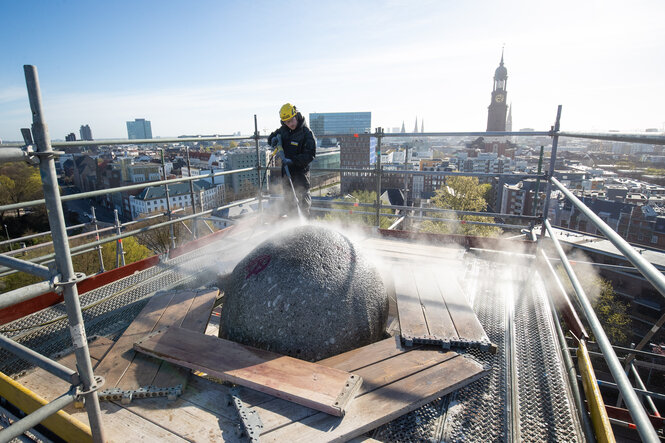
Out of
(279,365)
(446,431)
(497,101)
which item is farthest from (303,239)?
(497,101)

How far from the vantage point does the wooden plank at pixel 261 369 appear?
7.86 ft

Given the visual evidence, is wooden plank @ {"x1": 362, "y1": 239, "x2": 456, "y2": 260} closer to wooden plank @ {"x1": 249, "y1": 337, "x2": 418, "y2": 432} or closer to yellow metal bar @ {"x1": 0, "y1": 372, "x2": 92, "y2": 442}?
wooden plank @ {"x1": 249, "y1": 337, "x2": 418, "y2": 432}

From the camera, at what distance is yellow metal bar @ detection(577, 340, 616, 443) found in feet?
7.44

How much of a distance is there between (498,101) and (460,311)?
381ft

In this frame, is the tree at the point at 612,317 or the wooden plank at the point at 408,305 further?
the tree at the point at 612,317

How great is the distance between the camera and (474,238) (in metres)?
5.85

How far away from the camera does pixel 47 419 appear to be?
2.33 m

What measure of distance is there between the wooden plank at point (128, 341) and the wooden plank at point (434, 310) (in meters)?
2.69

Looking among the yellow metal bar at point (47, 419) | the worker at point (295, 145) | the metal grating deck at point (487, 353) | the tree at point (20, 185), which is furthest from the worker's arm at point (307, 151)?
the tree at point (20, 185)

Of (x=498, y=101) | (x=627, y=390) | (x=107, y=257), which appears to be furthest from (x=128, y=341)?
(x=498, y=101)

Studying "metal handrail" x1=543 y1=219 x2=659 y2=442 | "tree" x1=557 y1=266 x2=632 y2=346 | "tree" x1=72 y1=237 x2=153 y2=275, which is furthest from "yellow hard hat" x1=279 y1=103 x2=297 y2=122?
"tree" x1=72 y1=237 x2=153 y2=275

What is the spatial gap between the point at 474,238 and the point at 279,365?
171 inches

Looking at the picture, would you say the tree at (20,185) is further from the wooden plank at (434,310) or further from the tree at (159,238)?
the wooden plank at (434,310)

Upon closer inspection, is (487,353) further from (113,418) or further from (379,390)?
(113,418)
